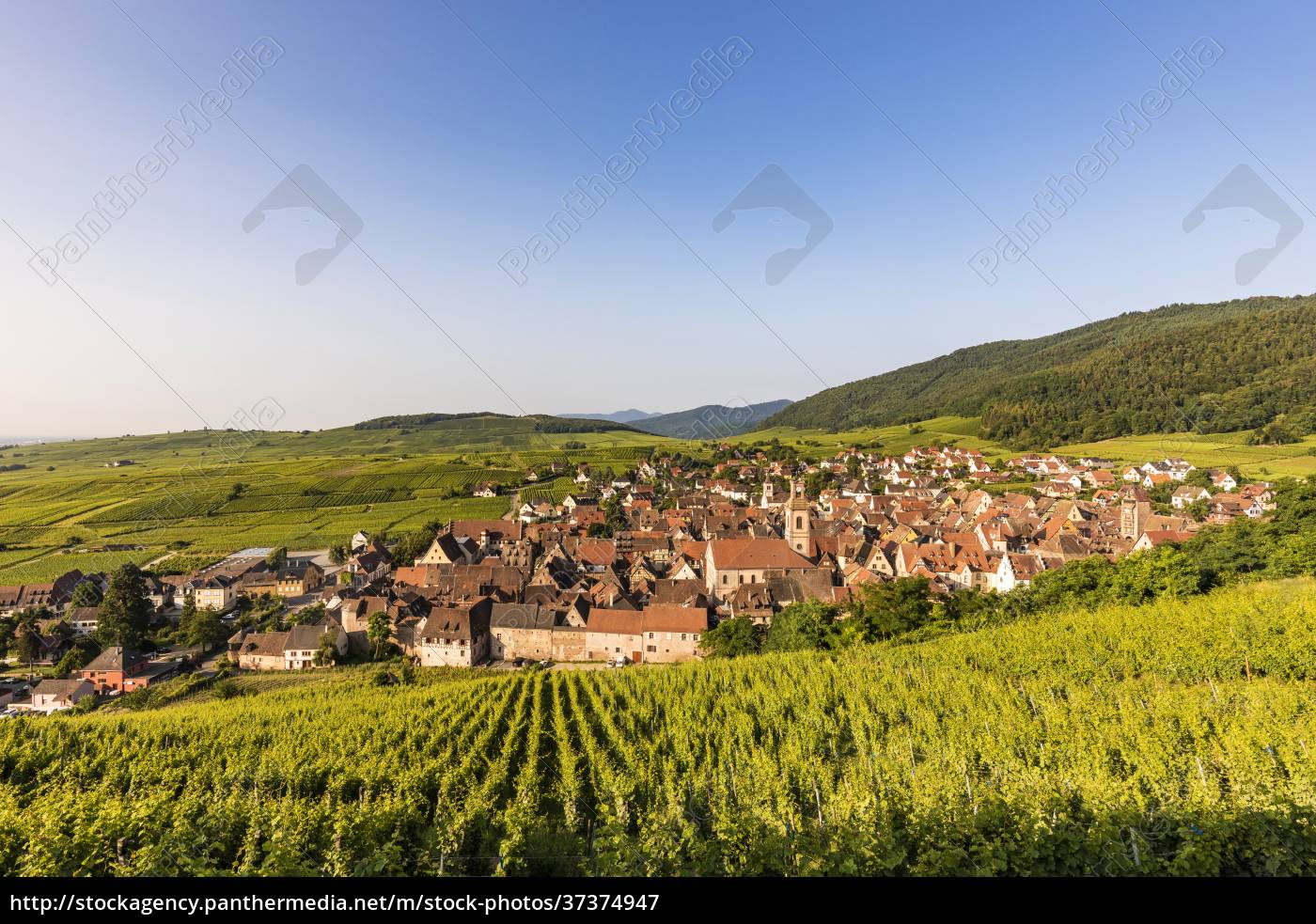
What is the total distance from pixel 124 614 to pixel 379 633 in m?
21.6

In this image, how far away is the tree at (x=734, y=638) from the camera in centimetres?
3850

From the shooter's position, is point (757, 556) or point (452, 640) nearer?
point (452, 640)

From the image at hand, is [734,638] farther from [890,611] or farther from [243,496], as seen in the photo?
[243,496]

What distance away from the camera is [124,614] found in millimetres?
48375

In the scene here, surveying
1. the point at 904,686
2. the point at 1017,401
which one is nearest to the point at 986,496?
the point at 904,686

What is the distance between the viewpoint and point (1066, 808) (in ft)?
39.8

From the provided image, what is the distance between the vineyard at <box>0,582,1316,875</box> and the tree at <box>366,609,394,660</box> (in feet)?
40.5

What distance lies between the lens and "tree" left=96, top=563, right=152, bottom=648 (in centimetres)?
4697

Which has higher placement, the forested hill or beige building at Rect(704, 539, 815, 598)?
the forested hill

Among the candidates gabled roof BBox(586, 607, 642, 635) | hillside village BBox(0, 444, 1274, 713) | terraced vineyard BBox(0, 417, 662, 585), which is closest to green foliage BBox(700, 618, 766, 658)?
hillside village BBox(0, 444, 1274, 713)

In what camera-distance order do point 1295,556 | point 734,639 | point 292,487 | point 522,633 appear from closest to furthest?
1. point 1295,556
2. point 734,639
3. point 522,633
4. point 292,487

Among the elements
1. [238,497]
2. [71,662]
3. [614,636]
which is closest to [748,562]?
[614,636]

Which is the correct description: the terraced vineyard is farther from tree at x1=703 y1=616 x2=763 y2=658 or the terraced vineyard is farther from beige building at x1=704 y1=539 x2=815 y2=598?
tree at x1=703 y1=616 x2=763 y2=658

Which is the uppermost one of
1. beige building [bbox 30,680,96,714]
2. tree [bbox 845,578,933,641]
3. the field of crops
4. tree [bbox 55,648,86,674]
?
the field of crops
